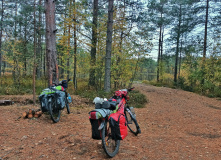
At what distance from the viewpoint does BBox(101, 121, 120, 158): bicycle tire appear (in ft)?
8.78

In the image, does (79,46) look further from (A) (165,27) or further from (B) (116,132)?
(A) (165,27)

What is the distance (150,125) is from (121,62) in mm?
5024

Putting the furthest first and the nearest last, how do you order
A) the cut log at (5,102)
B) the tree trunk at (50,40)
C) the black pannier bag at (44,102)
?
the cut log at (5,102) < the tree trunk at (50,40) < the black pannier bag at (44,102)

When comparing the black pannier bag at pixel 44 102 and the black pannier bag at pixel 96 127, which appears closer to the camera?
the black pannier bag at pixel 96 127

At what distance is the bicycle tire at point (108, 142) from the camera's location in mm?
2675

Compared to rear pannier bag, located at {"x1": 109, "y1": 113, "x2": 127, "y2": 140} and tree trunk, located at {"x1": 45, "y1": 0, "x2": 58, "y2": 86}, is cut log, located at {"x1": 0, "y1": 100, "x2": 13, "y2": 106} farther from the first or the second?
rear pannier bag, located at {"x1": 109, "y1": 113, "x2": 127, "y2": 140}

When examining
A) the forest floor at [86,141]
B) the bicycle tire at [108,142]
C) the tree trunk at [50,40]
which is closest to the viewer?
the bicycle tire at [108,142]

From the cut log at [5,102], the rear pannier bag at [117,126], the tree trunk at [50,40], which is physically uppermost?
the tree trunk at [50,40]

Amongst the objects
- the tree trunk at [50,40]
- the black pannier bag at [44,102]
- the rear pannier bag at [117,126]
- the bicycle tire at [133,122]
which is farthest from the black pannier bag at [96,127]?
the tree trunk at [50,40]

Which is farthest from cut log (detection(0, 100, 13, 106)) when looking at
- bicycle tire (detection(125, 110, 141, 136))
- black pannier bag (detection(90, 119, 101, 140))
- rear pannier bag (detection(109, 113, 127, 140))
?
rear pannier bag (detection(109, 113, 127, 140))

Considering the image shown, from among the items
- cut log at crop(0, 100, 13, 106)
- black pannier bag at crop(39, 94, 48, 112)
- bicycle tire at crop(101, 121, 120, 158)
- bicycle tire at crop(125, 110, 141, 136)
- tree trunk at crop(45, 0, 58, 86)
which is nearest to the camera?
bicycle tire at crop(101, 121, 120, 158)

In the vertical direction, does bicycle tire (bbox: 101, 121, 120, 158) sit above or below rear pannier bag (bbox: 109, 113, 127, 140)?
below

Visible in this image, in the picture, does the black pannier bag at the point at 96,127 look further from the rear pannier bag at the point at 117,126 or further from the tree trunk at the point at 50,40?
the tree trunk at the point at 50,40

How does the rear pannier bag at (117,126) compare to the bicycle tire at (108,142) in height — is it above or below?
above
